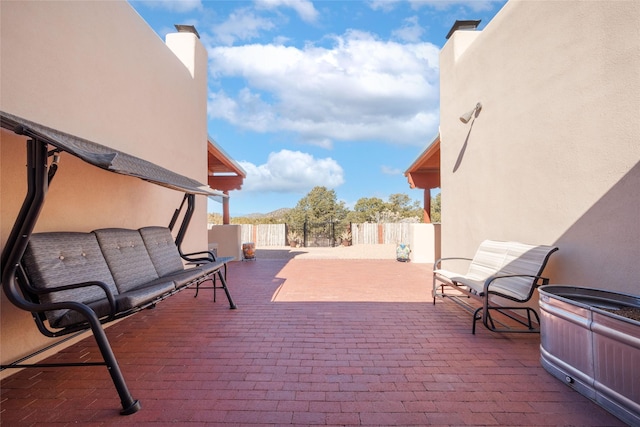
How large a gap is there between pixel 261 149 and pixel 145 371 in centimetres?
3038

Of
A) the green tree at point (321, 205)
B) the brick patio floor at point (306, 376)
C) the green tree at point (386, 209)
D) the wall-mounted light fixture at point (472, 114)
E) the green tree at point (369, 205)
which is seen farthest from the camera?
the green tree at point (369, 205)

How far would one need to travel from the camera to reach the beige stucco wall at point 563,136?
7.87ft

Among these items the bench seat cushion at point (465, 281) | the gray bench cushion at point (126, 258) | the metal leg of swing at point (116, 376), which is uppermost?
the gray bench cushion at point (126, 258)

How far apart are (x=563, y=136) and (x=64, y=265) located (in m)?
4.64

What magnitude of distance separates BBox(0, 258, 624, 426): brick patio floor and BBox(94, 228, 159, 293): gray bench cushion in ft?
1.87

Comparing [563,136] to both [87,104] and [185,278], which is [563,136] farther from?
[87,104]

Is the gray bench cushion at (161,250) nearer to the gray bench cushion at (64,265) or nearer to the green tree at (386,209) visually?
the gray bench cushion at (64,265)

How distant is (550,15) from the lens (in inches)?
125

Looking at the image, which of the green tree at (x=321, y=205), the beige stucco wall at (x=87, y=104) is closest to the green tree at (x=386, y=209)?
the green tree at (x=321, y=205)

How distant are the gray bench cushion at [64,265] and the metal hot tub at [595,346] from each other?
138 inches

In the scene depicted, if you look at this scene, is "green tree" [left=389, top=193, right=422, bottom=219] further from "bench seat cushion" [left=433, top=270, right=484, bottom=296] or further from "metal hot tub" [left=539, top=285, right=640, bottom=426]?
"metal hot tub" [left=539, top=285, right=640, bottom=426]

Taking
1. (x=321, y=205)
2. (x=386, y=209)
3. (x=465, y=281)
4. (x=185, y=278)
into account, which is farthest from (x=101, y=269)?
(x=386, y=209)

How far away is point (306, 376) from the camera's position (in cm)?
229

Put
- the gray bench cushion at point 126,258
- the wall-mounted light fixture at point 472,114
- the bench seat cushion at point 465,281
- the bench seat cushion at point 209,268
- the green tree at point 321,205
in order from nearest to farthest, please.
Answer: the gray bench cushion at point 126,258
the bench seat cushion at point 465,281
the bench seat cushion at point 209,268
the wall-mounted light fixture at point 472,114
the green tree at point 321,205
